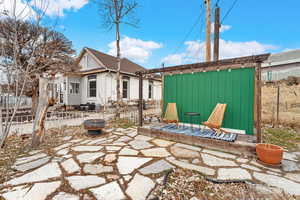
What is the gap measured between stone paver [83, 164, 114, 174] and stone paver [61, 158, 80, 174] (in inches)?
5.8

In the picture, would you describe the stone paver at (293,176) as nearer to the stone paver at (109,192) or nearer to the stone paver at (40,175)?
the stone paver at (109,192)

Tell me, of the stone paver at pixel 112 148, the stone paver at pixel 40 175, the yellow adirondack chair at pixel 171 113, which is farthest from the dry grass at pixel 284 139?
the stone paver at pixel 40 175

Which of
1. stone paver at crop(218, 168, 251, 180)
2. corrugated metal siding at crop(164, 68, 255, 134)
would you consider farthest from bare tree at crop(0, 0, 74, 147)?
stone paver at crop(218, 168, 251, 180)

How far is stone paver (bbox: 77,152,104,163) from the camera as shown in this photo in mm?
2570

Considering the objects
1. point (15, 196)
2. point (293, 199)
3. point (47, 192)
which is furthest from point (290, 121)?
point (15, 196)

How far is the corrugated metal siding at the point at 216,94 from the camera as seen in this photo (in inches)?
142

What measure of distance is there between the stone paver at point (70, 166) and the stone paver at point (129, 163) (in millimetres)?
723

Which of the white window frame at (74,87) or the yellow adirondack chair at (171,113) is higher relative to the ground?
the white window frame at (74,87)

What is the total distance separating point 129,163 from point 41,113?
263 centimetres

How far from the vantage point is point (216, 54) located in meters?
4.81

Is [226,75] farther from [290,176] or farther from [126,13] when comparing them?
[126,13]

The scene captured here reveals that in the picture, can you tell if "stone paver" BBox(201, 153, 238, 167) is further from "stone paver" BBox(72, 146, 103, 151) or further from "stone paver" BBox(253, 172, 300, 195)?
"stone paver" BBox(72, 146, 103, 151)

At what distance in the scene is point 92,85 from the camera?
33.6ft

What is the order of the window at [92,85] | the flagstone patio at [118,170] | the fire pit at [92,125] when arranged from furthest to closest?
1. the window at [92,85]
2. the fire pit at [92,125]
3. the flagstone patio at [118,170]
